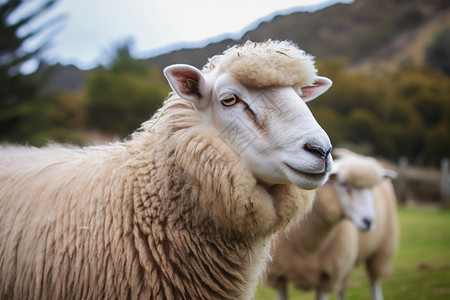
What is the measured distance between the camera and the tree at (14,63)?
14.9 meters

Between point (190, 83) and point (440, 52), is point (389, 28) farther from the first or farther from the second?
point (190, 83)

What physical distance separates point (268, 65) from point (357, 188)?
329cm

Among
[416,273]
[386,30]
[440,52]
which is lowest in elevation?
[416,273]

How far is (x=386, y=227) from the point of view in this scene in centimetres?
614

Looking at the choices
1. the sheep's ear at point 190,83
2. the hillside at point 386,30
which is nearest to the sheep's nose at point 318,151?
the sheep's ear at point 190,83

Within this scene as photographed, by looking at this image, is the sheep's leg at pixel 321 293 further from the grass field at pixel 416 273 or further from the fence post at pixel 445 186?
the fence post at pixel 445 186

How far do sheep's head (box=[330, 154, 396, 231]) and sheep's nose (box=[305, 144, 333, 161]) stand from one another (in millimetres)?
2821

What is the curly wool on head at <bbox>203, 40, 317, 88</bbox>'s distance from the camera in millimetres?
1995

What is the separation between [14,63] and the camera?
1520cm

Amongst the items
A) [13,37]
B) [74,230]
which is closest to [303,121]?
[74,230]

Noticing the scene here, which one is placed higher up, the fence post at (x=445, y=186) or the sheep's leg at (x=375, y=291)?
the sheep's leg at (x=375, y=291)

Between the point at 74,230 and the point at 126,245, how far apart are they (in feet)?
1.11

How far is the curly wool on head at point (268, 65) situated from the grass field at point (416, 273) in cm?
464

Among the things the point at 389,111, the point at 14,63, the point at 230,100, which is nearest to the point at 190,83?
the point at 230,100
